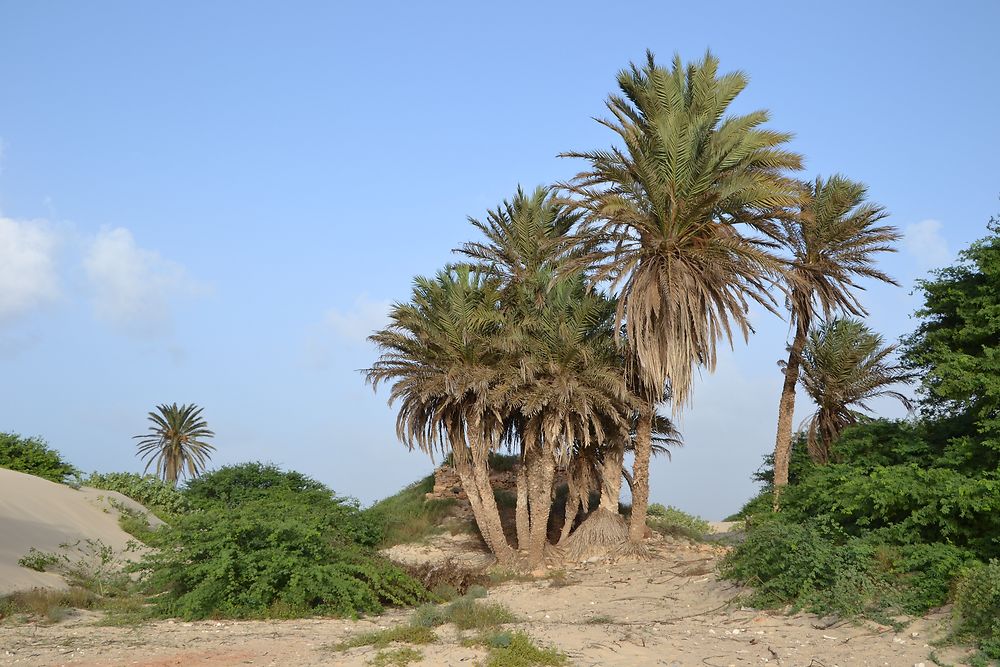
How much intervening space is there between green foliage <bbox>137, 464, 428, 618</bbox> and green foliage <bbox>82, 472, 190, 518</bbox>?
13759 mm

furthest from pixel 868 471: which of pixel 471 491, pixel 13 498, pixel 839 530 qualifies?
pixel 13 498

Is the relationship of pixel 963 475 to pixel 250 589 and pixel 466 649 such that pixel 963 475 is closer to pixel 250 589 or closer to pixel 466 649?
pixel 466 649

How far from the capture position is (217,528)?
16547 mm

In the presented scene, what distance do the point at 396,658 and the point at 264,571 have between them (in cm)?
645

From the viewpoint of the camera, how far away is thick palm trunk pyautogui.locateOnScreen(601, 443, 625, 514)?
25.0m

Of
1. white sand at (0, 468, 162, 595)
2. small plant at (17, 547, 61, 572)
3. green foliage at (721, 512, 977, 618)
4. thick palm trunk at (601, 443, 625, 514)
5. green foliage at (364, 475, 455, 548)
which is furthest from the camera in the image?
green foliage at (364, 475, 455, 548)

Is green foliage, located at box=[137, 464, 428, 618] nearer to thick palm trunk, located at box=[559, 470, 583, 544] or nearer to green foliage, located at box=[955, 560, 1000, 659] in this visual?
thick palm trunk, located at box=[559, 470, 583, 544]

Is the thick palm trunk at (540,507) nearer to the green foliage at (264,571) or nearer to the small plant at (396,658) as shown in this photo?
the green foliage at (264,571)

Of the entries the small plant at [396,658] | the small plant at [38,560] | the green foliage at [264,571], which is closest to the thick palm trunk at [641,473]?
the green foliage at [264,571]

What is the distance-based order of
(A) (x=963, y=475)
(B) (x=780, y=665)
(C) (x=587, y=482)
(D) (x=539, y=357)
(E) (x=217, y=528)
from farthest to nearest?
(C) (x=587, y=482) → (D) (x=539, y=357) → (E) (x=217, y=528) → (A) (x=963, y=475) → (B) (x=780, y=665)

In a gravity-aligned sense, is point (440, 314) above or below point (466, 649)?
above

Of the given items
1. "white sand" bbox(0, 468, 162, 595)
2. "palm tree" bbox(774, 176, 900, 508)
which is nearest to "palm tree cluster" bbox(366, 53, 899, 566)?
"palm tree" bbox(774, 176, 900, 508)

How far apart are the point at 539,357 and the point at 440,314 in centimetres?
312

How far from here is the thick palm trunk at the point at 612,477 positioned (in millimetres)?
25016
